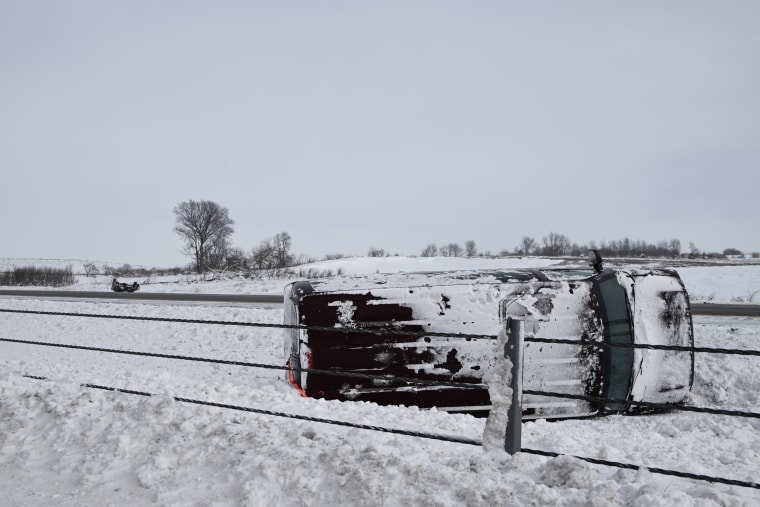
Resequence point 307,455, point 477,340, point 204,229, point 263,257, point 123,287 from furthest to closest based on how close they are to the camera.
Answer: point 204,229 → point 263,257 → point 123,287 → point 477,340 → point 307,455

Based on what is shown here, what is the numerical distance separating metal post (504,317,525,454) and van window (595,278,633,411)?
6.72 feet

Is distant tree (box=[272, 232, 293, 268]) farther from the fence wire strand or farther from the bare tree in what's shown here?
the fence wire strand

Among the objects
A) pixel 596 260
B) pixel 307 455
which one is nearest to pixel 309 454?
pixel 307 455

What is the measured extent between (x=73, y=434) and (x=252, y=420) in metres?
1.51

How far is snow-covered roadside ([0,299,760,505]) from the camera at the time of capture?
9.26ft

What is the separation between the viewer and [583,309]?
15.4ft

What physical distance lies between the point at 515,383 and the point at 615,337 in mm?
2216

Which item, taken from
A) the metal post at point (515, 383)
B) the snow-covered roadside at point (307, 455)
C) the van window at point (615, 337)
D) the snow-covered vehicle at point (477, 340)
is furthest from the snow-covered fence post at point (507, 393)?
the van window at point (615, 337)

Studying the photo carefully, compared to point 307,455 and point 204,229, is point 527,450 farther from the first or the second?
point 204,229

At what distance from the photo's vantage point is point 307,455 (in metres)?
3.30

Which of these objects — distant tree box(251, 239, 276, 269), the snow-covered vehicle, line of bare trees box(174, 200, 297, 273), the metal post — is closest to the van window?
the snow-covered vehicle

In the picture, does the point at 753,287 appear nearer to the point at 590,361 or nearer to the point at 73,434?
the point at 590,361

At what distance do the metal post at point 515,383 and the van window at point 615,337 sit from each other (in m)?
2.05

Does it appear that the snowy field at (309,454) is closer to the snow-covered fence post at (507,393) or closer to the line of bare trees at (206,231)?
the snow-covered fence post at (507,393)
